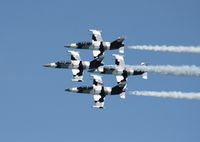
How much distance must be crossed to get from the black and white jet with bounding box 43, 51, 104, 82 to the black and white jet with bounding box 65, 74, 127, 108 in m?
3.86

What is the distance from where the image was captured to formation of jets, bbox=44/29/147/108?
11956 centimetres

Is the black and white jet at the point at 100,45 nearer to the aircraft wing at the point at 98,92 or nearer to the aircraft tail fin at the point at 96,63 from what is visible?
the aircraft tail fin at the point at 96,63

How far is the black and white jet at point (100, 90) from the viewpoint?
391ft

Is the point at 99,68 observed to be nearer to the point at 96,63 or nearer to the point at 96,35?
the point at 96,63

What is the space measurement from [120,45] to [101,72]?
7725 mm

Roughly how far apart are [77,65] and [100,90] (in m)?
8.10

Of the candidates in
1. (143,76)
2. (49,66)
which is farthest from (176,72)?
(49,66)

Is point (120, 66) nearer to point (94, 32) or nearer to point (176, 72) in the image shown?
point (94, 32)

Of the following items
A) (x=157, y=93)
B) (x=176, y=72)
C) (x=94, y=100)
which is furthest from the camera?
(x=94, y=100)

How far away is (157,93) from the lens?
107 metres

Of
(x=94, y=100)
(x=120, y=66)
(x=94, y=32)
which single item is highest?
(x=94, y=32)

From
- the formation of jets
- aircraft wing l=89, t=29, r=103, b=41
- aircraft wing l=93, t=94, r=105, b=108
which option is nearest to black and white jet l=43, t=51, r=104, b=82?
the formation of jets

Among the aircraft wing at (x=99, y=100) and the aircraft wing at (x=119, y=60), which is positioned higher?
the aircraft wing at (x=119, y=60)

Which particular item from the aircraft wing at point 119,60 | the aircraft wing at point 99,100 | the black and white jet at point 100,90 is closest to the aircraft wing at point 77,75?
the black and white jet at point 100,90
